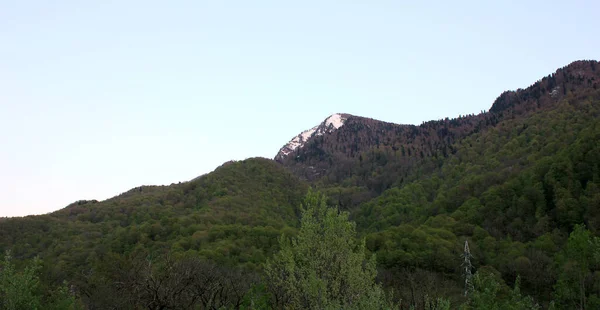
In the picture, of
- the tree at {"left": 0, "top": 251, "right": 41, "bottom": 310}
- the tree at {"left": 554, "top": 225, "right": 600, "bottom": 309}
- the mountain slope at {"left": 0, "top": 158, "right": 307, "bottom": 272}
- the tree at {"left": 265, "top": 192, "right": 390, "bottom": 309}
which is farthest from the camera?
the mountain slope at {"left": 0, "top": 158, "right": 307, "bottom": 272}

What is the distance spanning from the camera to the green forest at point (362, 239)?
76.2 ft

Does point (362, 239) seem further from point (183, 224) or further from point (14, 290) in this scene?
point (183, 224)

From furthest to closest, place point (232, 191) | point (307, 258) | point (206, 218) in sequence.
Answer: point (232, 191)
point (206, 218)
point (307, 258)

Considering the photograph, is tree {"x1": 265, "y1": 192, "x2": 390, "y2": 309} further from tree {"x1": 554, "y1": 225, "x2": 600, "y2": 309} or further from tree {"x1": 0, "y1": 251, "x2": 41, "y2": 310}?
tree {"x1": 554, "y1": 225, "x2": 600, "y2": 309}

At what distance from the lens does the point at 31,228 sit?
11788cm

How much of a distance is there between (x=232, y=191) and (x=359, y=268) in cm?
15219

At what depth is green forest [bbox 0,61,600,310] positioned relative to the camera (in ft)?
76.2

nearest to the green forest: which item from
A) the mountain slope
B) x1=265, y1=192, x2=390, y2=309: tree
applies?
x1=265, y1=192, x2=390, y2=309: tree

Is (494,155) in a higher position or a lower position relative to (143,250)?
higher

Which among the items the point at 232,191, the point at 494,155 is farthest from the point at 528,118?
the point at 232,191

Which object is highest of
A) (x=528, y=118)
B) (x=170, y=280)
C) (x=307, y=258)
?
(x=528, y=118)

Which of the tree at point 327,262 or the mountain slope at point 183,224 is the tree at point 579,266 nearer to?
the tree at point 327,262

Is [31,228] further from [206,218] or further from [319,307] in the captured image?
[319,307]

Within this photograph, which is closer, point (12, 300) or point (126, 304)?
point (12, 300)
